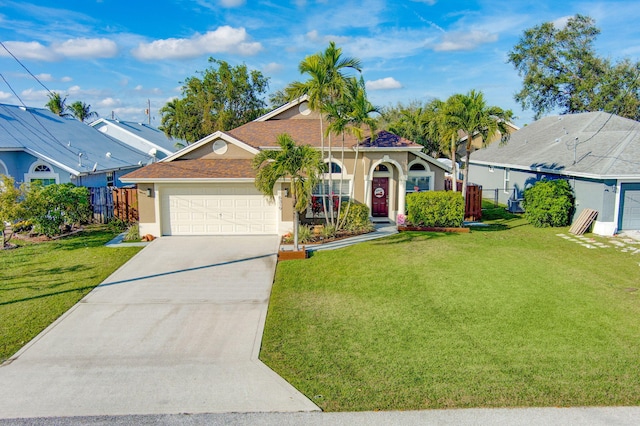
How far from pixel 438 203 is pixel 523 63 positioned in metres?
30.4

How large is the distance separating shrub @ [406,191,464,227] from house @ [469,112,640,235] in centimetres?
503

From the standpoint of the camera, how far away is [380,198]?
67.8 feet

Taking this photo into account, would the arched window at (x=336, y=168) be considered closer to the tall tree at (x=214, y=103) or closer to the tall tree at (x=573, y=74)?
the tall tree at (x=214, y=103)

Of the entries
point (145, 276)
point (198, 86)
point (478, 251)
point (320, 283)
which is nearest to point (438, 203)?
point (478, 251)

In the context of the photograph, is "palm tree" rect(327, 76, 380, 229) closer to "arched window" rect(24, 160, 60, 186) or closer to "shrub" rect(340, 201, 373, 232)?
"shrub" rect(340, 201, 373, 232)

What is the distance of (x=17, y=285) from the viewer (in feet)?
40.8

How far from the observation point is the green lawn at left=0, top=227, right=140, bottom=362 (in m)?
9.88

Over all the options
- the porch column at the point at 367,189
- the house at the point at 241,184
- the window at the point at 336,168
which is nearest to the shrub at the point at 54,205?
the house at the point at 241,184

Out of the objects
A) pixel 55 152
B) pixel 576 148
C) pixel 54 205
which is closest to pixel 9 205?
pixel 54 205

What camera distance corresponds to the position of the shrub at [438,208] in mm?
18312

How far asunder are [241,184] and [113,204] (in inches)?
249

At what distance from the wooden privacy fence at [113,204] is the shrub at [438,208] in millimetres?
11507

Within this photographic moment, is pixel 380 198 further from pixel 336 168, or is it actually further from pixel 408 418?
pixel 408 418

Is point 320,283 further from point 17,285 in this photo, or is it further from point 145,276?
point 17,285
